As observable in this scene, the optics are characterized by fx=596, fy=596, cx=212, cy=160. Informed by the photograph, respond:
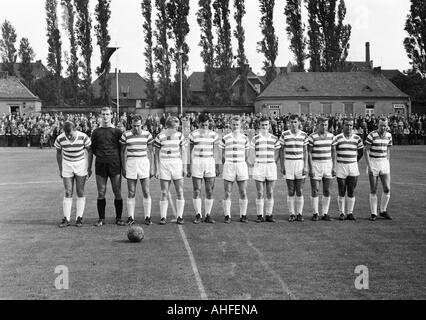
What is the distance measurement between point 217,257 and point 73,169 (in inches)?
173

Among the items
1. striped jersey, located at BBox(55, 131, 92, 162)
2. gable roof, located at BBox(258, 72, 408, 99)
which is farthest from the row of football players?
gable roof, located at BBox(258, 72, 408, 99)

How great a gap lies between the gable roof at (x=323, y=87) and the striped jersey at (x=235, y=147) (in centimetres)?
5484

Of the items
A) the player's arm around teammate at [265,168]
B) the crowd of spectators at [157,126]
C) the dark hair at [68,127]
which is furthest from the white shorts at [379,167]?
the crowd of spectators at [157,126]

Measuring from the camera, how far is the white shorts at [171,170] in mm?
12109

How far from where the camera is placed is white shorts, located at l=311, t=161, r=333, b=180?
12594mm

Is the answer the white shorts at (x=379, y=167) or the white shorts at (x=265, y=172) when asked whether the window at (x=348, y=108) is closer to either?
the white shorts at (x=379, y=167)

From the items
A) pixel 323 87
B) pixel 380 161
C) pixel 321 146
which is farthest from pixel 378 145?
pixel 323 87

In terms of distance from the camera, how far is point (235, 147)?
484 inches

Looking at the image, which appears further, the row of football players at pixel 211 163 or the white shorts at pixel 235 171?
the white shorts at pixel 235 171

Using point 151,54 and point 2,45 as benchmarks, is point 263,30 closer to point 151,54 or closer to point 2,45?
point 151,54

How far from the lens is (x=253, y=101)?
7219 centimetres

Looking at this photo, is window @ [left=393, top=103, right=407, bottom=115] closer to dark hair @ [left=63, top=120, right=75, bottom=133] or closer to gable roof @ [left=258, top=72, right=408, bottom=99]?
gable roof @ [left=258, top=72, right=408, bottom=99]

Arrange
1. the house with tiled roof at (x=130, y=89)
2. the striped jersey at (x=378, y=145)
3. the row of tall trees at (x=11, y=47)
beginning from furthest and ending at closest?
the house with tiled roof at (x=130, y=89) < the row of tall trees at (x=11, y=47) < the striped jersey at (x=378, y=145)
